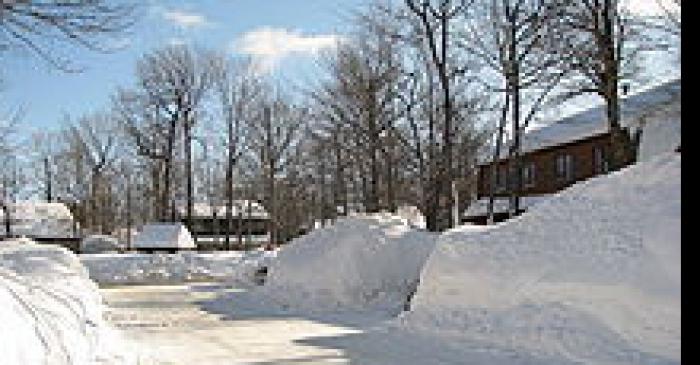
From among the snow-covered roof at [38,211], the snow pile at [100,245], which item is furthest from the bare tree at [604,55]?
the snow-covered roof at [38,211]

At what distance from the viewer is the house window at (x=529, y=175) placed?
38.0 m

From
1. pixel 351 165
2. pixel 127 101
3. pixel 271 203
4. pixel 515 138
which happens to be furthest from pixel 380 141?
pixel 127 101

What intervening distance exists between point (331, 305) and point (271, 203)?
35.5m

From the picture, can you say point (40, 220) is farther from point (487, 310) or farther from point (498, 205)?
point (487, 310)

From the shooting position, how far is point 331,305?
16.1m

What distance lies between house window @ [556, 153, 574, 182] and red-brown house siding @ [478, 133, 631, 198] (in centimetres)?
15

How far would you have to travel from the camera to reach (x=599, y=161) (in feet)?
108

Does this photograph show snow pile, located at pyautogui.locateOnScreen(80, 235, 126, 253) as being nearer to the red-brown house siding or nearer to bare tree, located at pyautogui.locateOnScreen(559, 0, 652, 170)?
the red-brown house siding

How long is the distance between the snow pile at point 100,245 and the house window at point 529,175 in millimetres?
32525

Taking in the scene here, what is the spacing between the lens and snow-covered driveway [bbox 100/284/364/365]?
930 cm

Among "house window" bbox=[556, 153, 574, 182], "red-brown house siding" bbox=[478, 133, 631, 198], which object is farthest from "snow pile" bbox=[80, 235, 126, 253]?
"house window" bbox=[556, 153, 574, 182]

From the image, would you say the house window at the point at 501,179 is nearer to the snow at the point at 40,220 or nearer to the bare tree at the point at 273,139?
the bare tree at the point at 273,139

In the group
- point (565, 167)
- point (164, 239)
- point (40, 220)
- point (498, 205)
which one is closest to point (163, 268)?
point (164, 239)

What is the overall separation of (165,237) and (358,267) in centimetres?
3105
